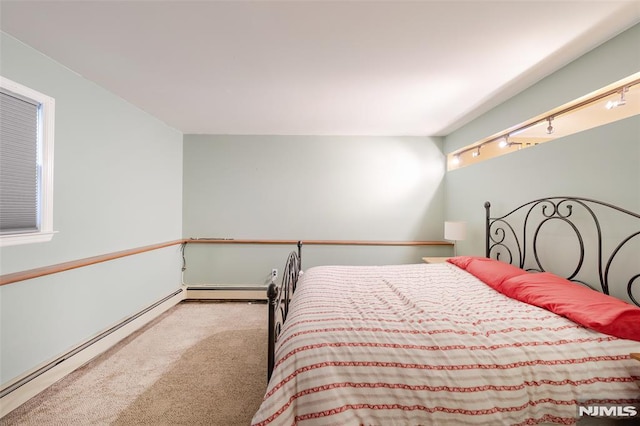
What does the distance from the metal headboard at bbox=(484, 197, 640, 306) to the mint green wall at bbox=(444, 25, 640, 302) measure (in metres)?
0.09

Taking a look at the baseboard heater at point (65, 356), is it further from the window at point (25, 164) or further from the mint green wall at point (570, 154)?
the mint green wall at point (570, 154)

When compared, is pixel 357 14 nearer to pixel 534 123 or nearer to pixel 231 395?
pixel 534 123

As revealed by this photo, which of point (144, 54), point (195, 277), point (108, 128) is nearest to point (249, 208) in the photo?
point (195, 277)

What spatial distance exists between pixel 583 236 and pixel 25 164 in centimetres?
410

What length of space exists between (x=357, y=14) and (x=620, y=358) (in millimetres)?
2221

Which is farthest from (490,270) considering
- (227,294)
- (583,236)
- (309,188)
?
(227,294)

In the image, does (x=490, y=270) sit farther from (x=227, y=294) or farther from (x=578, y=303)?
(x=227, y=294)

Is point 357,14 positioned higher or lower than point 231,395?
higher

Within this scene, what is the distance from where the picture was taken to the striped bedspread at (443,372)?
1.04m

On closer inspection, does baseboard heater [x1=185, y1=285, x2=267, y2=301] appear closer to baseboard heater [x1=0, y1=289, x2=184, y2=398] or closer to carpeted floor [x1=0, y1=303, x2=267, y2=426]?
baseboard heater [x1=0, y1=289, x2=184, y2=398]

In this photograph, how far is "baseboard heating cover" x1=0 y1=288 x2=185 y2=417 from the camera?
1.68 meters

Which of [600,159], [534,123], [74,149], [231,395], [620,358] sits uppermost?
[534,123]

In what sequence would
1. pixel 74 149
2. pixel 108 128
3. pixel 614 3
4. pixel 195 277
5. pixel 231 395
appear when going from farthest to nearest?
pixel 195 277 → pixel 108 128 → pixel 74 149 → pixel 231 395 → pixel 614 3

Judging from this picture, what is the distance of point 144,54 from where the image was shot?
73.6 inches
